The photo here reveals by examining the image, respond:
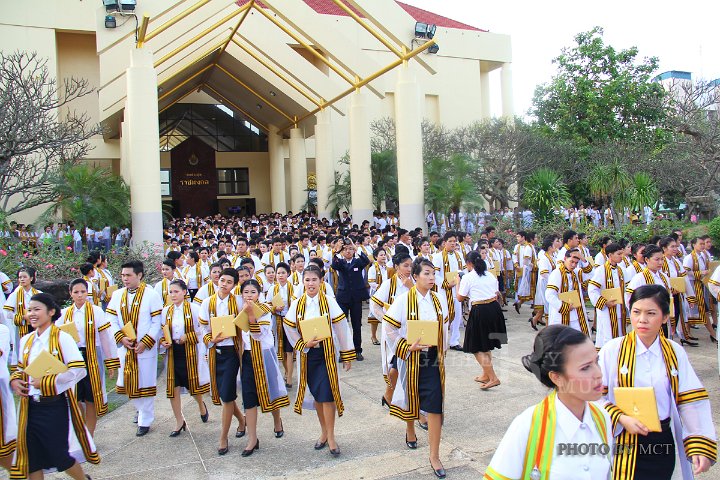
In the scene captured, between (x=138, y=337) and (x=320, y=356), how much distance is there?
7.12ft

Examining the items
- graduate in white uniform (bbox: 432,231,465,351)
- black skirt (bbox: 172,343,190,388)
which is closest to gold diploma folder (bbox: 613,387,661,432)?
black skirt (bbox: 172,343,190,388)

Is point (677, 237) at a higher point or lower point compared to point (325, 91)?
lower

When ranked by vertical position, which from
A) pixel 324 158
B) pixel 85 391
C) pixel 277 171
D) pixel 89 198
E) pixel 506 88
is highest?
pixel 506 88

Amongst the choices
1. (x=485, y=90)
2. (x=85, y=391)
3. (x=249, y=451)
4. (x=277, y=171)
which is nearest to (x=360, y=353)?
(x=249, y=451)

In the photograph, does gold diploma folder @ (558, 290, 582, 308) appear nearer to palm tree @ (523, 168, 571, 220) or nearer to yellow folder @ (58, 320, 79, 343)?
yellow folder @ (58, 320, 79, 343)

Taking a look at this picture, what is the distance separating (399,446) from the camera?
6016 millimetres

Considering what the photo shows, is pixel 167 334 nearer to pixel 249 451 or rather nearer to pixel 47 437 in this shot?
pixel 249 451

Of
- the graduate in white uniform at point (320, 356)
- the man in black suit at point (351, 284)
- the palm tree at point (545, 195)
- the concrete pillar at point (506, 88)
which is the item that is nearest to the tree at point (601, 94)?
the concrete pillar at point (506, 88)

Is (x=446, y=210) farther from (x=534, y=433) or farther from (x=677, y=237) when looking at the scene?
(x=534, y=433)

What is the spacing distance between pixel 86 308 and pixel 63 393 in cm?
174

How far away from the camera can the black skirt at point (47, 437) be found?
469 centimetres

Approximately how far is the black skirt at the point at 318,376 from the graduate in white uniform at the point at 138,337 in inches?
73.9

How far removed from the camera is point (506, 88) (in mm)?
39625

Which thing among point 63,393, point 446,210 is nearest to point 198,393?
point 63,393
